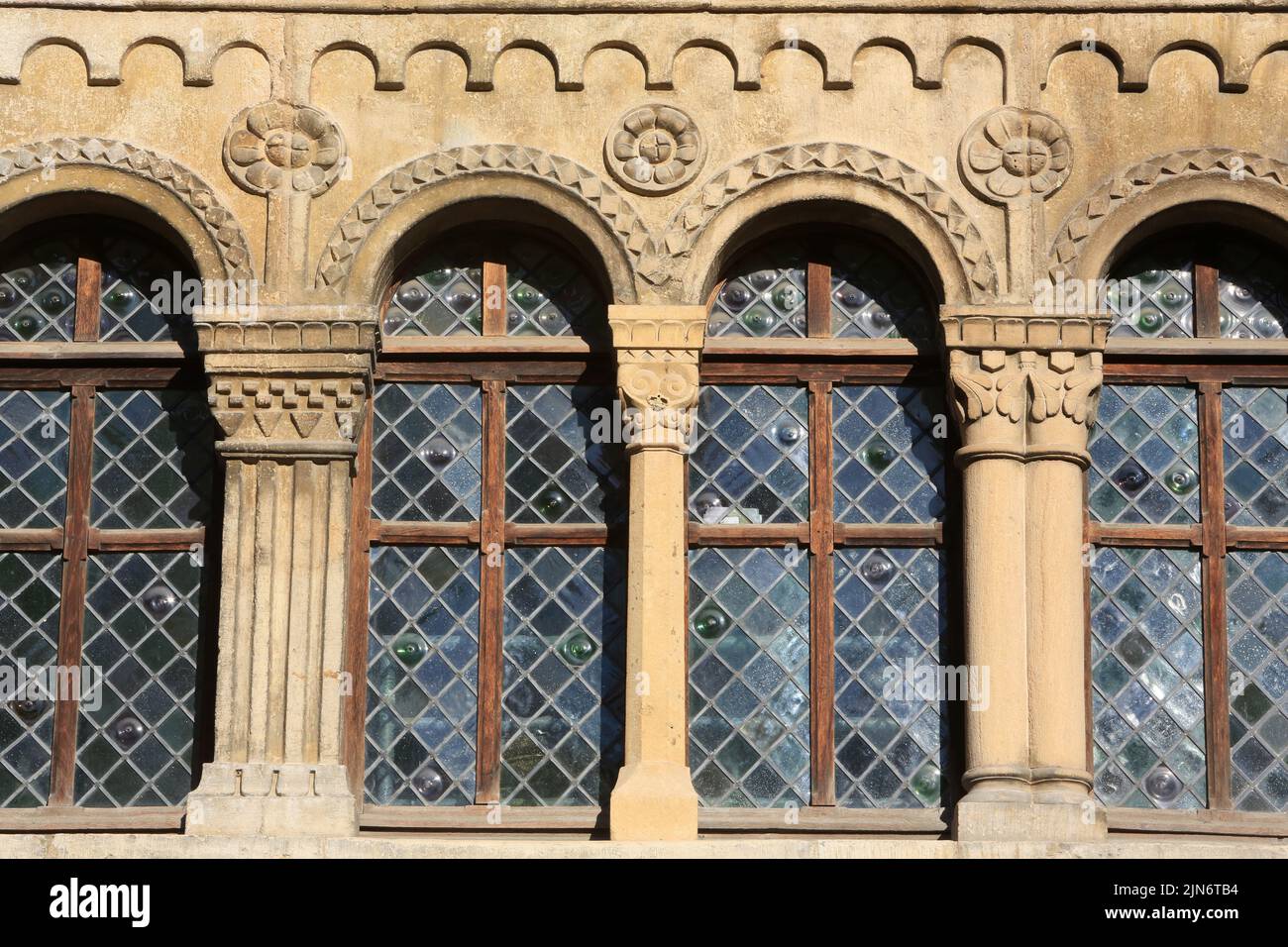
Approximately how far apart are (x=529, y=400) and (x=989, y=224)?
230 cm

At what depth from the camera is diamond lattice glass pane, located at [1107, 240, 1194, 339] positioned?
1656 cm

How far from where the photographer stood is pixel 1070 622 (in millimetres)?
15812

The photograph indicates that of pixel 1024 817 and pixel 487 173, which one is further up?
pixel 487 173

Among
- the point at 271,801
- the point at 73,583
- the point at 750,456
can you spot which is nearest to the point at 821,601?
the point at 750,456

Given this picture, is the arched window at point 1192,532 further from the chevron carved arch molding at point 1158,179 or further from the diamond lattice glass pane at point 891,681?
the diamond lattice glass pane at point 891,681

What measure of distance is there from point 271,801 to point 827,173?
3885 millimetres

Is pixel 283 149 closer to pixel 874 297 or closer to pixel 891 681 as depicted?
pixel 874 297

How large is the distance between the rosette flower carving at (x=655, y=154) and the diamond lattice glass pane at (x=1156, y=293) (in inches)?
82.5

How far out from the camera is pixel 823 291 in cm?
1659

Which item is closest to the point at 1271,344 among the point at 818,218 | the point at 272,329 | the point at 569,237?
the point at 818,218

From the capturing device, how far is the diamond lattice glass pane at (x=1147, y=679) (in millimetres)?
15953

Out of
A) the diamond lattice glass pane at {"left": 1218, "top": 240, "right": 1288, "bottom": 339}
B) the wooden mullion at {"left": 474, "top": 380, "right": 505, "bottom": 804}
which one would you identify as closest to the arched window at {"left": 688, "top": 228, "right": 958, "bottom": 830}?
the wooden mullion at {"left": 474, "top": 380, "right": 505, "bottom": 804}

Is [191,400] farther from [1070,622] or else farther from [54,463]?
[1070,622]

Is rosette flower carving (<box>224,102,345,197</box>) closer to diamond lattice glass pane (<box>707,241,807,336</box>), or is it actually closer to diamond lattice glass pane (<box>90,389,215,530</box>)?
diamond lattice glass pane (<box>90,389,215,530</box>)
